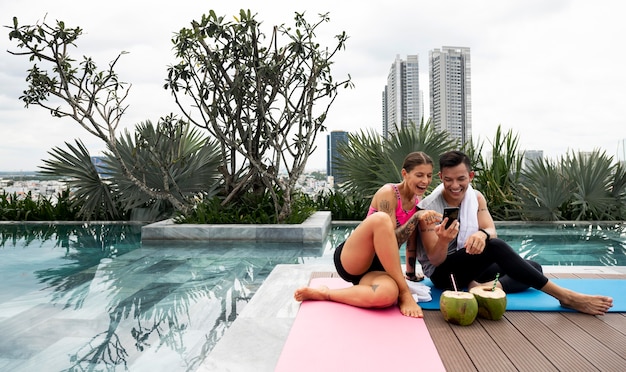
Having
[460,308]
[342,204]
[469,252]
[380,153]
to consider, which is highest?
[380,153]

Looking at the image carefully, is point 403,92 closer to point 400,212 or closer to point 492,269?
point 492,269

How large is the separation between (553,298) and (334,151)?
6.63m

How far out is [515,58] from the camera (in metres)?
8.25

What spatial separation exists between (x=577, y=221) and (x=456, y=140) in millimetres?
2391

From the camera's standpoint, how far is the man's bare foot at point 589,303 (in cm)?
250

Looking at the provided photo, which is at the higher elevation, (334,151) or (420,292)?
(334,151)

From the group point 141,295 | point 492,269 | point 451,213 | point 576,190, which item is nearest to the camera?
point 451,213

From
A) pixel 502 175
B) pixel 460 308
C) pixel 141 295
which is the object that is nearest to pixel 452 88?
pixel 502 175

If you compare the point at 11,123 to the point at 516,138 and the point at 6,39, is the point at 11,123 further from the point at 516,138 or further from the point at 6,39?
the point at 516,138

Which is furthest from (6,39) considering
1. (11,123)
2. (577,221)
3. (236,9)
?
(577,221)

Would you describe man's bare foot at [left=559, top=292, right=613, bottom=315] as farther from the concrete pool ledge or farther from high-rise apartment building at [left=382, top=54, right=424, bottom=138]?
high-rise apartment building at [left=382, top=54, right=424, bottom=138]

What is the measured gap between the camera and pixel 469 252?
99.2 inches

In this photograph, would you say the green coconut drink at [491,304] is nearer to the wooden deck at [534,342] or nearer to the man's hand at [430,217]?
the wooden deck at [534,342]

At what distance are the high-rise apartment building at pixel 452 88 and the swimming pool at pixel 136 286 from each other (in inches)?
379
